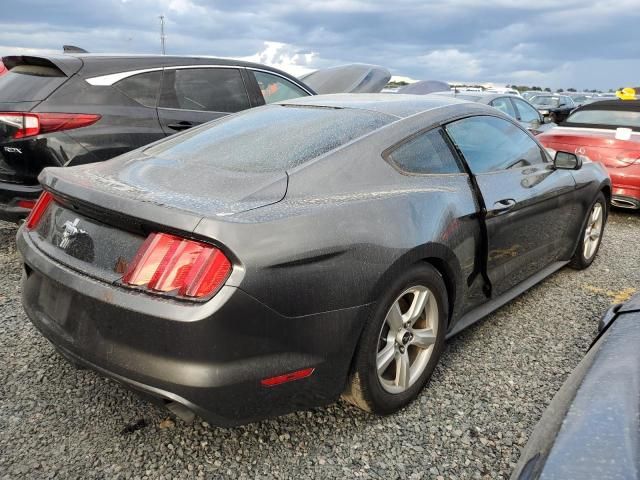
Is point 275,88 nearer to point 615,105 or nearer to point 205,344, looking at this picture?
point 205,344

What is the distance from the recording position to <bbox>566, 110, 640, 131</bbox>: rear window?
685cm

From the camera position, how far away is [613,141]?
6.32 m

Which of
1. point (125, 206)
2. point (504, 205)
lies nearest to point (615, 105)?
point (504, 205)

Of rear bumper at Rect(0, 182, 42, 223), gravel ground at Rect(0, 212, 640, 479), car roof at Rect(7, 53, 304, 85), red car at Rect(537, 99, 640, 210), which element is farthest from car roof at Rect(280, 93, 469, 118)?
red car at Rect(537, 99, 640, 210)

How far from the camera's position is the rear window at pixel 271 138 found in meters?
2.43

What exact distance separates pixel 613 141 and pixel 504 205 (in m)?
4.16

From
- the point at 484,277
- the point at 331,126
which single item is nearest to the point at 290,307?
the point at 331,126

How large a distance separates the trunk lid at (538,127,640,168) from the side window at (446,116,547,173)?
3.09 m

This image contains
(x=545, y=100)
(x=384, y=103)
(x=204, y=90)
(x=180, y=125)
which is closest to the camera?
(x=384, y=103)

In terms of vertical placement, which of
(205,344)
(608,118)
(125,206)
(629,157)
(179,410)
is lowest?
(179,410)

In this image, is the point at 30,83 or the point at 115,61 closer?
the point at 30,83

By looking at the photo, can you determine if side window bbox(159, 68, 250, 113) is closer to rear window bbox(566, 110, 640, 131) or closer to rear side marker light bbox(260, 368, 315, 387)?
rear side marker light bbox(260, 368, 315, 387)

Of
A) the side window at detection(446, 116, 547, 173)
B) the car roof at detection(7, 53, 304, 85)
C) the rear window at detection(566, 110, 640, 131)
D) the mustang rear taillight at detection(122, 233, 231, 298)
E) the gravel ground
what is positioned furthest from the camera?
the rear window at detection(566, 110, 640, 131)

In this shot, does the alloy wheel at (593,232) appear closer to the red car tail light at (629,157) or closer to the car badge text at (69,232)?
the red car tail light at (629,157)
